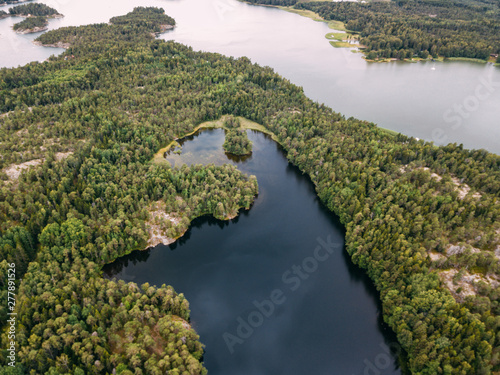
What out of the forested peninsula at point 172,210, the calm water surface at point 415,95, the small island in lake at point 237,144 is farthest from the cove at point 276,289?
the calm water surface at point 415,95

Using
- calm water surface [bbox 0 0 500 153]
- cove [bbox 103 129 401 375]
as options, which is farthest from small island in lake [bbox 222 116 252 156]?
calm water surface [bbox 0 0 500 153]

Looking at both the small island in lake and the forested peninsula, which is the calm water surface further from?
the small island in lake

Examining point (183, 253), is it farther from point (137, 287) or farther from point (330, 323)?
point (330, 323)

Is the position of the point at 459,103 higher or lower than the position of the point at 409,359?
higher

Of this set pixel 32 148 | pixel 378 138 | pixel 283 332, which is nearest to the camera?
pixel 283 332

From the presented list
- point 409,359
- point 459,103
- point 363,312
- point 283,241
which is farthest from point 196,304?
point 459,103

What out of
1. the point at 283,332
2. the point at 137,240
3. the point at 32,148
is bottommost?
the point at 283,332
